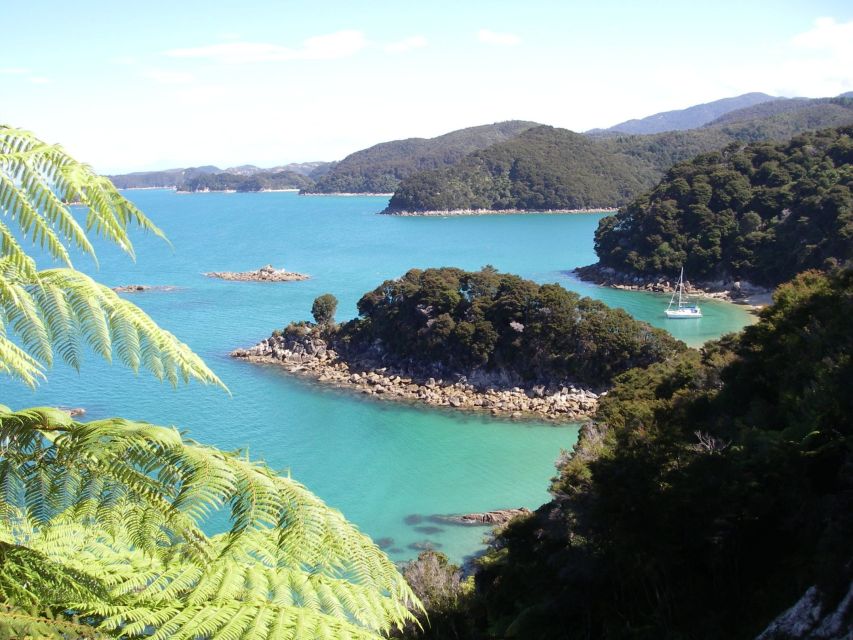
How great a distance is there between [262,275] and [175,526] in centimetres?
4963

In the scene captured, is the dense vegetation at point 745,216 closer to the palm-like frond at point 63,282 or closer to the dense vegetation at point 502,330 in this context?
the dense vegetation at point 502,330

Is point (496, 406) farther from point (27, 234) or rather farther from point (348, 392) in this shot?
point (27, 234)

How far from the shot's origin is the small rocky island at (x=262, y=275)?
50000mm

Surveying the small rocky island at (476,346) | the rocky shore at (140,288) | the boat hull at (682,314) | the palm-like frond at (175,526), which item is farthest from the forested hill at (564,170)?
the palm-like frond at (175,526)

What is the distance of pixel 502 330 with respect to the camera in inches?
1071

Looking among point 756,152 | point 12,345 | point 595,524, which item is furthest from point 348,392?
point 756,152

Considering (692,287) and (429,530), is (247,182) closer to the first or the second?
(692,287)

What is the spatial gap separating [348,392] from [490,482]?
9045 millimetres

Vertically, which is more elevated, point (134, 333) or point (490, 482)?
point (134, 333)

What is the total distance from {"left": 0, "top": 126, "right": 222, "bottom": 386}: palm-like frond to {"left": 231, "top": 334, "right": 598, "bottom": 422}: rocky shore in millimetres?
21554

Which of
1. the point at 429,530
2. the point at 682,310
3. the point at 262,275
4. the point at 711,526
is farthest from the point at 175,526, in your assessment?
the point at 262,275

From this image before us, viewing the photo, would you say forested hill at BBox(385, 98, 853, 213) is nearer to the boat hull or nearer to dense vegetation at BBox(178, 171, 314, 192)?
the boat hull

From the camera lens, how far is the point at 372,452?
68.7 feet

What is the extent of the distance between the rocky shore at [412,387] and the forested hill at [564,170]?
73.4 meters
